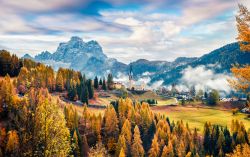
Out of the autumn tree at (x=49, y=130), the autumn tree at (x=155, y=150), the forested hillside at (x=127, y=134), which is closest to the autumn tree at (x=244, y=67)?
the autumn tree at (x=49, y=130)

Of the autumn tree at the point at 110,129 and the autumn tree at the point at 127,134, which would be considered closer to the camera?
the autumn tree at the point at 127,134

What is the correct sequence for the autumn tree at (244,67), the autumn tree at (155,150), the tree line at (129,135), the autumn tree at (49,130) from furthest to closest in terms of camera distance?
1. the autumn tree at (155,150)
2. the tree line at (129,135)
3. the autumn tree at (49,130)
4. the autumn tree at (244,67)

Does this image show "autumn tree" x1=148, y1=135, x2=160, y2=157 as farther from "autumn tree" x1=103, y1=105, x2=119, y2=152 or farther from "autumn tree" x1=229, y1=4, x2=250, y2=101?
"autumn tree" x1=229, y1=4, x2=250, y2=101

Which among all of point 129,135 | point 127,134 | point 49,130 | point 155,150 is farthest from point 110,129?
point 49,130

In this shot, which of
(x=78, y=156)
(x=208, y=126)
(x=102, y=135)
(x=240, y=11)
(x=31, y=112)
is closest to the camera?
(x=240, y=11)

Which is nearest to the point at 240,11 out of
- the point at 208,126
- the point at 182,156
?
the point at 182,156

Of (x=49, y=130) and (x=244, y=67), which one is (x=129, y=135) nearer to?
(x=49, y=130)

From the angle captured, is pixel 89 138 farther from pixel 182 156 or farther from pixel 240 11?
pixel 240 11

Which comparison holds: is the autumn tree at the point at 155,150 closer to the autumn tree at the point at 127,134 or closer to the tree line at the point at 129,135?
the tree line at the point at 129,135

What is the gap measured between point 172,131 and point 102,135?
32.4 m

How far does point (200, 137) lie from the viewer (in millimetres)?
154375

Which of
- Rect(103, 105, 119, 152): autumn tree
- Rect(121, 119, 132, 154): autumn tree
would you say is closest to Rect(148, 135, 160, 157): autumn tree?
Rect(121, 119, 132, 154): autumn tree

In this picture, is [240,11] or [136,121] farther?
[136,121]

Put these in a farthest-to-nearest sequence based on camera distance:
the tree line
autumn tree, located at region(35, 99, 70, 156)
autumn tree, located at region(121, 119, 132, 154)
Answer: autumn tree, located at region(121, 119, 132, 154), the tree line, autumn tree, located at region(35, 99, 70, 156)
